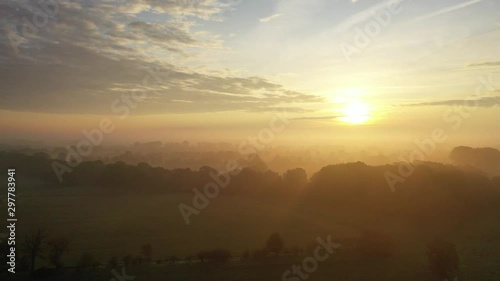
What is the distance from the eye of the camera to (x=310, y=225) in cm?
4059

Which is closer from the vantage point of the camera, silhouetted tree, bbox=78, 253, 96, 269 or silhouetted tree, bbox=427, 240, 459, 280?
silhouetted tree, bbox=427, 240, 459, 280

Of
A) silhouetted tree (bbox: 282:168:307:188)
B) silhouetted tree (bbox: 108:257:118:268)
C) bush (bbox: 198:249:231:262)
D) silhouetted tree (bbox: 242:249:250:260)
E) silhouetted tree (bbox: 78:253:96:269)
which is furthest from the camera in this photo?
silhouetted tree (bbox: 282:168:307:188)

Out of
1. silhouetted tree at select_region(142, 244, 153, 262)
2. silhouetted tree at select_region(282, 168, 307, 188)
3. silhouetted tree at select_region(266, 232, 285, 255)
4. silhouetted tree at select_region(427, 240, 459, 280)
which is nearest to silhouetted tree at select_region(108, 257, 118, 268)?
silhouetted tree at select_region(142, 244, 153, 262)

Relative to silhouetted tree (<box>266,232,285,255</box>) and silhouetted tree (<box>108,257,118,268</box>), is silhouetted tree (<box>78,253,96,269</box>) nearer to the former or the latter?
silhouetted tree (<box>108,257,118,268</box>)

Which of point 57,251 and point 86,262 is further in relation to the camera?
point 86,262

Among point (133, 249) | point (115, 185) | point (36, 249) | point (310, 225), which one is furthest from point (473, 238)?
point (115, 185)

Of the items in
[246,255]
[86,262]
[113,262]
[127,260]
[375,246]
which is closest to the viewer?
[86,262]

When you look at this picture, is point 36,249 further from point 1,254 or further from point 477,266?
point 477,266

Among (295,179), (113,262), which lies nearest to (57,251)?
(113,262)

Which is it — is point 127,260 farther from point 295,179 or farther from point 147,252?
point 295,179

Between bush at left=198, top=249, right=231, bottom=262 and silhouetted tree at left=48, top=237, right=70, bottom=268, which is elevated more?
silhouetted tree at left=48, top=237, right=70, bottom=268

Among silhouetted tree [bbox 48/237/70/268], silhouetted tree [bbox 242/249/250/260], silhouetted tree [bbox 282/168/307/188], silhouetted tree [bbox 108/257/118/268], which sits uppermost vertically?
silhouetted tree [bbox 282/168/307/188]

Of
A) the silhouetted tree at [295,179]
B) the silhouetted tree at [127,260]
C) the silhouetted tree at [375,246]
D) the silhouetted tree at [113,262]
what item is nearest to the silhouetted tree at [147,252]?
the silhouetted tree at [127,260]

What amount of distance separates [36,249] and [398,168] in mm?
54262
